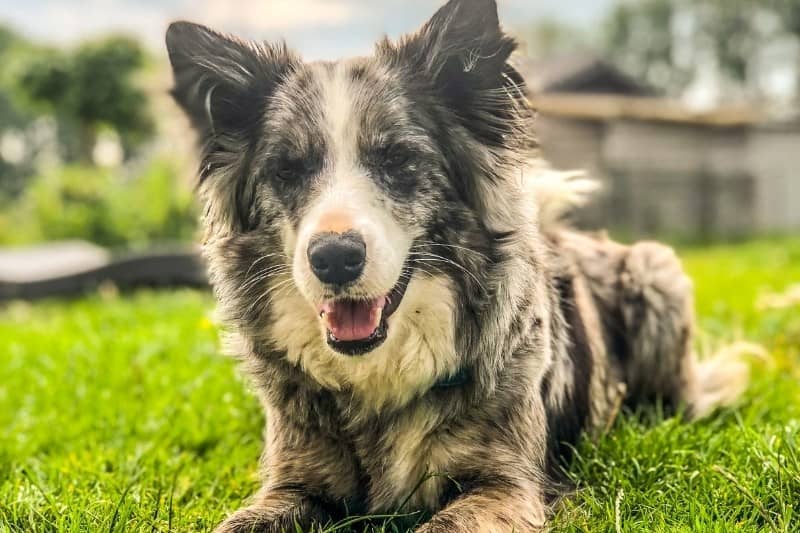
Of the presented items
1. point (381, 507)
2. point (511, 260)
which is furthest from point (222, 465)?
point (511, 260)

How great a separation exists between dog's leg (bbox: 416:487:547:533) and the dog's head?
0.45 meters

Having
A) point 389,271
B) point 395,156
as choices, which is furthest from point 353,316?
point 395,156

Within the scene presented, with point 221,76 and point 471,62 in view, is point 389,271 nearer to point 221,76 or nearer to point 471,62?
point 471,62

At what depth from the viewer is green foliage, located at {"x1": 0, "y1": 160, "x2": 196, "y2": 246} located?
14695 millimetres

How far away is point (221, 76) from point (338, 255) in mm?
932

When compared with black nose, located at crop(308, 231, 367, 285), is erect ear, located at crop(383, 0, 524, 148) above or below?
above

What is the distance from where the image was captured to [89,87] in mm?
25656

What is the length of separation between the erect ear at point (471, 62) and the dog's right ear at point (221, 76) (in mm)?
473

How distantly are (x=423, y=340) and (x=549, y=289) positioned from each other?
2.39 ft

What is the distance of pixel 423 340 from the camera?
108 inches

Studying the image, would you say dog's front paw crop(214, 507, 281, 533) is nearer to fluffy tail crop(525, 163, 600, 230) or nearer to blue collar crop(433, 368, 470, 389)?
blue collar crop(433, 368, 470, 389)

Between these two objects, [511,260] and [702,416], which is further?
[702,416]

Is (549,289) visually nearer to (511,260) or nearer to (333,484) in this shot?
(511,260)

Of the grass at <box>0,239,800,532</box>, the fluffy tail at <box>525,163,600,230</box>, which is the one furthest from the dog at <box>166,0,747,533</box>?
the fluffy tail at <box>525,163,600,230</box>
